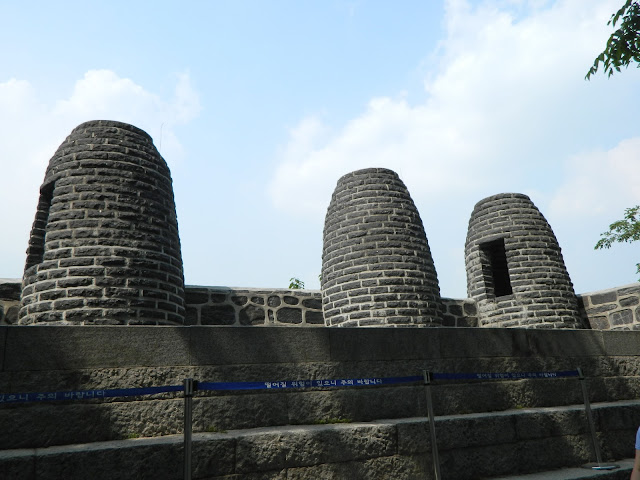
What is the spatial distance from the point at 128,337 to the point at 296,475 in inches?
62.0

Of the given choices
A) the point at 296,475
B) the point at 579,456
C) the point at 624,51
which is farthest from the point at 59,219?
the point at 624,51

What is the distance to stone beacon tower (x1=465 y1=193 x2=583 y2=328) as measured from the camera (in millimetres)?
9312

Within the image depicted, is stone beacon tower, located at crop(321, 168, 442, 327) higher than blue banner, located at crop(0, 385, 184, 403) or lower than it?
higher

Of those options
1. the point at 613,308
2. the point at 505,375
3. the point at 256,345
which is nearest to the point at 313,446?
the point at 256,345

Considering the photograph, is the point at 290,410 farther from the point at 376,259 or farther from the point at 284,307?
the point at 284,307

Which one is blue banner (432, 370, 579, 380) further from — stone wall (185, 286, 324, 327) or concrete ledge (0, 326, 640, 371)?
stone wall (185, 286, 324, 327)

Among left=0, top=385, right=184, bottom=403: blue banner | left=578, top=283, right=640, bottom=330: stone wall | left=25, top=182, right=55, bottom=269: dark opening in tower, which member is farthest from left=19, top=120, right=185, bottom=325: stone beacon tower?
left=578, top=283, right=640, bottom=330: stone wall

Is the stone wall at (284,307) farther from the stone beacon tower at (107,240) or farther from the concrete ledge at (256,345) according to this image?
the concrete ledge at (256,345)

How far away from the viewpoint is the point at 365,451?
397cm

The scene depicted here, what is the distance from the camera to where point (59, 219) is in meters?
5.64

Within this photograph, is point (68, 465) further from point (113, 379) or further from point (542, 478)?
point (542, 478)

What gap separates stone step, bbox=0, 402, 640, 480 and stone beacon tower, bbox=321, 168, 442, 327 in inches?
115

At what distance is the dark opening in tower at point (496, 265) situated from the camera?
1063 cm

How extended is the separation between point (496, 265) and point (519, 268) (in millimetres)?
2365
